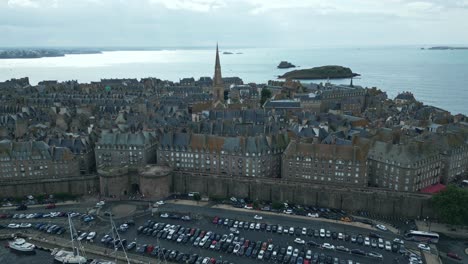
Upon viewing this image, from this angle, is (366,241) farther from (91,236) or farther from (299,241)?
(91,236)

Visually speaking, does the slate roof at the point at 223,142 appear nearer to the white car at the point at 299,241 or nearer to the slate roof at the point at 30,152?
the slate roof at the point at 30,152

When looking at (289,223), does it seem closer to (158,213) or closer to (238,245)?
(238,245)

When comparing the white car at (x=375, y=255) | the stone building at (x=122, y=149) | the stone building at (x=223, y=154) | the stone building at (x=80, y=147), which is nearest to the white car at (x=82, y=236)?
the stone building at (x=122, y=149)

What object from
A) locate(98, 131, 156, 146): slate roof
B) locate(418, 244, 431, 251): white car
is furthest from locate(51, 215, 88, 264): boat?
locate(418, 244, 431, 251): white car

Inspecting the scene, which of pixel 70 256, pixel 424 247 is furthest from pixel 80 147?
pixel 424 247

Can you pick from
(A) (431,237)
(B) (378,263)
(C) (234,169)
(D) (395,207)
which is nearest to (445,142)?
(D) (395,207)
